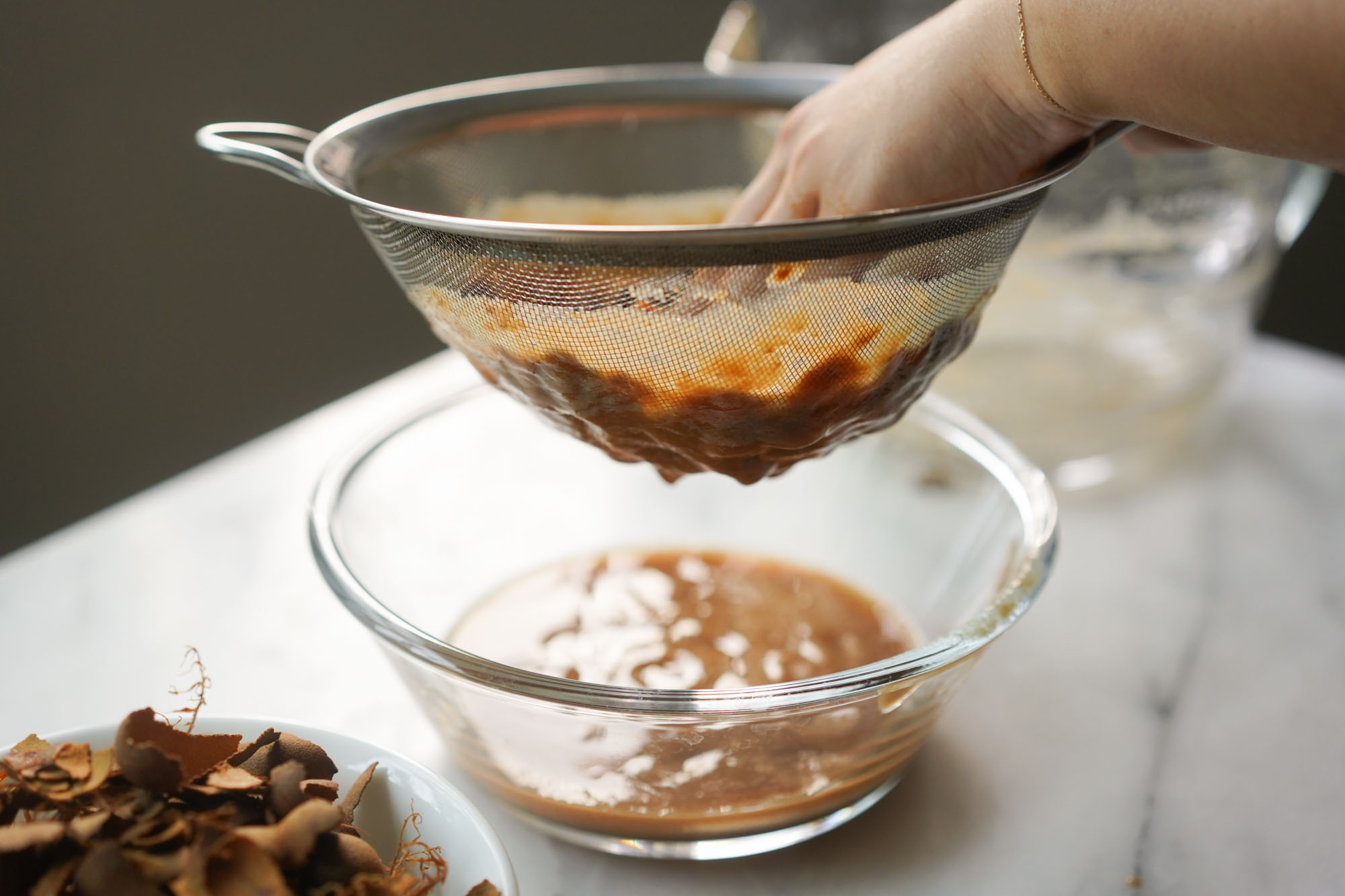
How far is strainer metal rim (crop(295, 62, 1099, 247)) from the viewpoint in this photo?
1.72 feet

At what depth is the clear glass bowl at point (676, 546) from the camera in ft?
2.02

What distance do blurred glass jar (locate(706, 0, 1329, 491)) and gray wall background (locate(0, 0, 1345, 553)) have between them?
1060mm

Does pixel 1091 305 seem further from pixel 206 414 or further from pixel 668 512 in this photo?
pixel 206 414

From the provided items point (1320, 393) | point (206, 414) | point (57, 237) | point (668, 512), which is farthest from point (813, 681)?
point (206, 414)

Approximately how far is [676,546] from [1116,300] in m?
0.51

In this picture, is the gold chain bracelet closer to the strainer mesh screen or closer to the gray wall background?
the strainer mesh screen

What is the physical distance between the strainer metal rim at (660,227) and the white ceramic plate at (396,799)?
0.30 metres

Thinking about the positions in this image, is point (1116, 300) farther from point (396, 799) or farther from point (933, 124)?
point (396, 799)

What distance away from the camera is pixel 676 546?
101 centimetres

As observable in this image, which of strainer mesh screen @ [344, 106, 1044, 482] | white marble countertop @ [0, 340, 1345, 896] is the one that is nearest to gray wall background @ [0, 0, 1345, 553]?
white marble countertop @ [0, 340, 1345, 896]

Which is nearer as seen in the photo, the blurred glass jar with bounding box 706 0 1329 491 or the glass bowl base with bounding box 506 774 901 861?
the glass bowl base with bounding box 506 774 901 861

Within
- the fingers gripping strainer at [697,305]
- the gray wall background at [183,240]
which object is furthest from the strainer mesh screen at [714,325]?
the gray wall background at [183,240]

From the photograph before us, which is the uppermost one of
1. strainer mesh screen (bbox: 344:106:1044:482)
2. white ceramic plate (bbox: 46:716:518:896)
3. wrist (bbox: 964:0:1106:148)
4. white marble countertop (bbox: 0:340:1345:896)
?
wrist (bbox: 964:0:1106:148)

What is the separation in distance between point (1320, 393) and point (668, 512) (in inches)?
32.4
